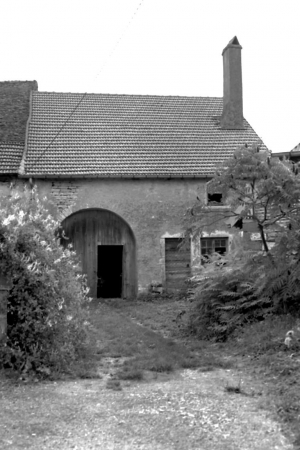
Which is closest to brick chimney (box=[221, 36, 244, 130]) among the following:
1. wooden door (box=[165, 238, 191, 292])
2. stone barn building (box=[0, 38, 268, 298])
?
stone barn building (box=[0, 38, 268, 298])

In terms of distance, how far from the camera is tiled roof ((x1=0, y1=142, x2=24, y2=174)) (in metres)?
18.0

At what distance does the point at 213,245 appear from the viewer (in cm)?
1912

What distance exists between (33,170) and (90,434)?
14081mm

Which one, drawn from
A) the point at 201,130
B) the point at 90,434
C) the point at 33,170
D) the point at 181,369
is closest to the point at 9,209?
the point at 181,369

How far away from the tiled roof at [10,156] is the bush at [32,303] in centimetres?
1034

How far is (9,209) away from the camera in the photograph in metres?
8.11

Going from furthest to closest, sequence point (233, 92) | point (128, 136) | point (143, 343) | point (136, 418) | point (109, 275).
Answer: point (233, 92) → point (128, 136) → point (109, 275) → point (143, 343) → point (136, 418)

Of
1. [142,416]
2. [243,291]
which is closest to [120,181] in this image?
[243,291]

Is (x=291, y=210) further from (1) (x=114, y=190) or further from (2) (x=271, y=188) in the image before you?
(1) (x=114, y=190)

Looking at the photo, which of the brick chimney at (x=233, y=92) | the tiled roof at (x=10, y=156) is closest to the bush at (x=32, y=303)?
the tiled roof at (x=10, y=156)

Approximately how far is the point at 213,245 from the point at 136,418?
13899 mm

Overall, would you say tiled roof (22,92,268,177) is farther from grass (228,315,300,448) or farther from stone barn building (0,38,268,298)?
grass (228,315,300,448)

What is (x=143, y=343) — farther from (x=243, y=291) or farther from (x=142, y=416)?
(x=142, y=416)

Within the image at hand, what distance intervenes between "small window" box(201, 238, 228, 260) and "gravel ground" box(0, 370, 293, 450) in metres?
12.3
